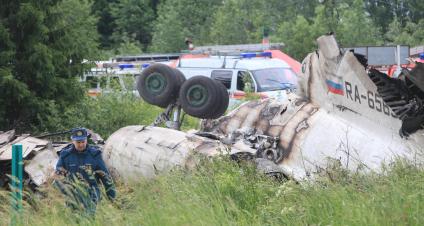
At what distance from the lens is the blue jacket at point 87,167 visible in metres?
8.50

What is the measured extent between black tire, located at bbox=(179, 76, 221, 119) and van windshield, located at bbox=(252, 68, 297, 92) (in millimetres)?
7203

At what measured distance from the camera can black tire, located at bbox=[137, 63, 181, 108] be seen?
12.2 meters

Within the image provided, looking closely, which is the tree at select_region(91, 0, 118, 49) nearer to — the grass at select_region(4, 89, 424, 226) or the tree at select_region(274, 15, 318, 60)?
the tree at select_region(274, 15, 318, 60)

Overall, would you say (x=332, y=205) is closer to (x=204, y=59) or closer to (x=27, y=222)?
(x=27, y=222)

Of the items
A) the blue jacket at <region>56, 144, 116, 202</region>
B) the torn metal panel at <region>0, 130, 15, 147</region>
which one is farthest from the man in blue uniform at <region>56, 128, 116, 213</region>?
the torn metal panel at <region>0, 130, 15, 147</region>

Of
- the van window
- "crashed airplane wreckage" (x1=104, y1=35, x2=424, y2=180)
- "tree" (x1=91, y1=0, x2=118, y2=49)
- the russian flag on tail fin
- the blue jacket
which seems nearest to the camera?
the blue jacket

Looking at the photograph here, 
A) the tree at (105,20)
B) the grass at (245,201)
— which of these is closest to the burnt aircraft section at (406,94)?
the grass at (245,201)

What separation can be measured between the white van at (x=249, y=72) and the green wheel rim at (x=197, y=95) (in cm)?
664

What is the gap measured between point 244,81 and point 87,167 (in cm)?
1086

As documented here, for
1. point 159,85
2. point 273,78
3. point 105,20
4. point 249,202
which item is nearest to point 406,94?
point 249,202

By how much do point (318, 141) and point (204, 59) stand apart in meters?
11.1

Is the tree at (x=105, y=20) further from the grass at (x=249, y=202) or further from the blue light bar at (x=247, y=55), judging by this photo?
the grass at (x=249, y=202)

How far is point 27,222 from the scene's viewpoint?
24.9 feet

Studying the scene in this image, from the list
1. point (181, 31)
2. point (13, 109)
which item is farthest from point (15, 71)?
point (181, 31)
